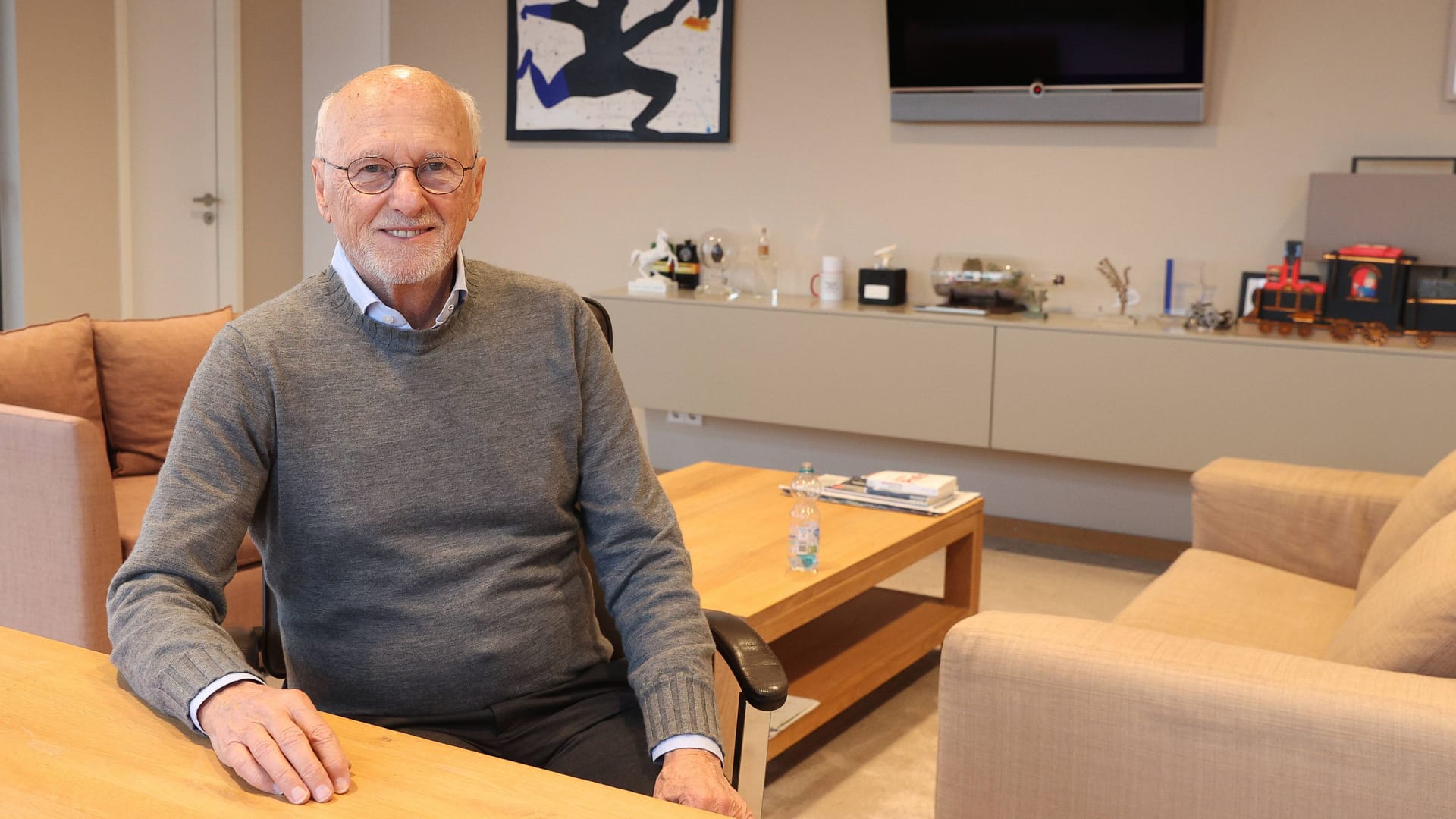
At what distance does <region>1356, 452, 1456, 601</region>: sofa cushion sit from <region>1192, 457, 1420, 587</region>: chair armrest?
0.58ft

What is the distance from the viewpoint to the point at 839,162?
15.3 ft

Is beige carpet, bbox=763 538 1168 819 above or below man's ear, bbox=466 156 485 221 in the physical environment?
below

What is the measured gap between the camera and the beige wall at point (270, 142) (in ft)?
18.1

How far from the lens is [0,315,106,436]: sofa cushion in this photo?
2.78 meters

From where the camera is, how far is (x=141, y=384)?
10.1 feet

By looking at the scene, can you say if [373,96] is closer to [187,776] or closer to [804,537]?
[187,776]

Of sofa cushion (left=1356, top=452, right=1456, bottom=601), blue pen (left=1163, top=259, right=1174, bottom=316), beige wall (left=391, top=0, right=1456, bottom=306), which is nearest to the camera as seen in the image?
sofa cushion (left=1356, top=452, right=1456, bottom=601)

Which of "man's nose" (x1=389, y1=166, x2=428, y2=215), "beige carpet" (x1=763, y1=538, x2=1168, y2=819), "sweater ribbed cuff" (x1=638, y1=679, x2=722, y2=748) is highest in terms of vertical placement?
"man's nose" (x1=389, y1=166, x2=428, y2=215)

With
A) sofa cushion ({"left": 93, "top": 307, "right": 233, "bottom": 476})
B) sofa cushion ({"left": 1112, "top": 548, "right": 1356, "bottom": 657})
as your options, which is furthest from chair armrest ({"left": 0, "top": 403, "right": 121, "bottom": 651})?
sofa cushion ({"left": 1112, "top": 548, "right": 1356, "bottom": 657})

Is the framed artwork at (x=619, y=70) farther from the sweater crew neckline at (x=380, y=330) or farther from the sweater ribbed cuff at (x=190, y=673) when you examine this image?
the sweater ribbed cuff at (x=190, y=673)

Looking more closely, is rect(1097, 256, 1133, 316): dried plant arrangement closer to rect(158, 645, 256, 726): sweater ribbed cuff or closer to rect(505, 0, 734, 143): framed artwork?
rect(505, 0, 734, 143): framed artwork

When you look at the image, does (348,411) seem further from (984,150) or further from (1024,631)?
(984,150)

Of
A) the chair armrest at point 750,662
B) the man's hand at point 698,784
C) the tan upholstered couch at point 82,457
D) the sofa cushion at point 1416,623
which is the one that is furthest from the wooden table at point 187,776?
the tan upholstered couch at point 82,457

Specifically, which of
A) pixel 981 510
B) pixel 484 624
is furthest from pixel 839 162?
pixel 484 624
